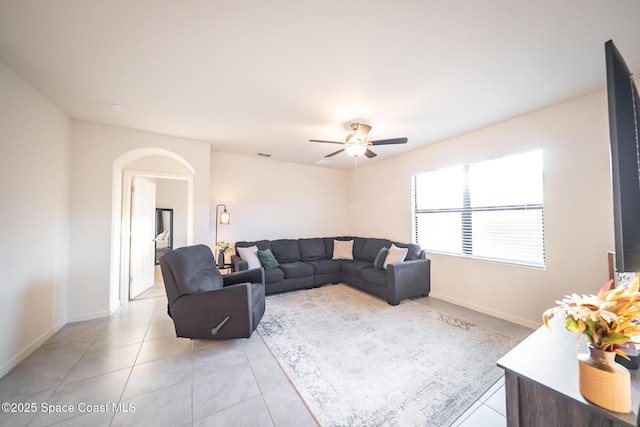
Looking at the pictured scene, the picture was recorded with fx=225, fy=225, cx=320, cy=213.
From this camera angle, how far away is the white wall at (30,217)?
6.45ft

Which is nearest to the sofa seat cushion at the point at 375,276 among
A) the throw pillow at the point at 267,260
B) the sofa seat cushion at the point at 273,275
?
the sofa seat cushion at the point at 273,275

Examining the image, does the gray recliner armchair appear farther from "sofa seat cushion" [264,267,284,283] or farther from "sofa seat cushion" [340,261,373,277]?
"sofa seat cushion" [340,261,373,277]

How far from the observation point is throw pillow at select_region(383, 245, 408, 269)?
377 centimetres

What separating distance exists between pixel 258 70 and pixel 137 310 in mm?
3661

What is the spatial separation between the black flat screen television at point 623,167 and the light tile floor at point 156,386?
1.31 metres

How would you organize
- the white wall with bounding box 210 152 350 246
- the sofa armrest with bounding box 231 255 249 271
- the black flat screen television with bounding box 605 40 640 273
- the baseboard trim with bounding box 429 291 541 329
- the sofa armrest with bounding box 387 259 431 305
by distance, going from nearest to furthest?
the black flat screen television with bounding box 605 40 640 273 < the baseboard trim with bounding box 429 291 541 329 < the sofa armrest with bounding box 387 259 431 305 < the sofa armrest with bounding box 231 255 249 271 < the white wall with bounding box 210 152 350 246

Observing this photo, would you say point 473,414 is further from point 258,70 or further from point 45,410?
point 258,70

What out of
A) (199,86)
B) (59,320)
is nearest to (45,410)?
(59,320)

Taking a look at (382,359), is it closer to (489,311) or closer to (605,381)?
(605,381)

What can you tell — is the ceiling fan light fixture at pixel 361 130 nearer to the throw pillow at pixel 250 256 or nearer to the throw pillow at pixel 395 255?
the throw pillow at pixel 395 255

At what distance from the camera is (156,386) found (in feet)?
5.84

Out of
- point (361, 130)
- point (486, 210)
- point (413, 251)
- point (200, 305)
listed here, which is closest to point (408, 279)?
point (413, 251)

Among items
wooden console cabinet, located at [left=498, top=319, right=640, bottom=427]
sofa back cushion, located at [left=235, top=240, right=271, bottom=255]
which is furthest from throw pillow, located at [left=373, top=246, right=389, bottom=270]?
wooden console cabinet, located at [left=498, top=319, right=640, bottom=427]

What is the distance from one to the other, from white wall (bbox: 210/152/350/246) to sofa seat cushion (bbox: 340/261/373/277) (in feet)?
4.22
